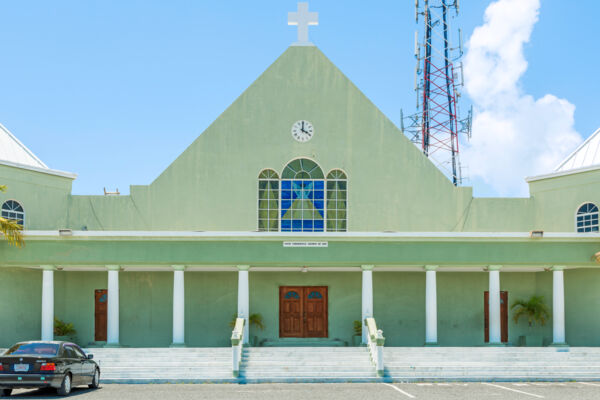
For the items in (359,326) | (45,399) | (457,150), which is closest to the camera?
(45,399)

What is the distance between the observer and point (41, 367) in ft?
52.5

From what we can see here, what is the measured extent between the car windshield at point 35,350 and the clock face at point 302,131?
14930mm

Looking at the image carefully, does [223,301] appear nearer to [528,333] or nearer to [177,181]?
[177,181]

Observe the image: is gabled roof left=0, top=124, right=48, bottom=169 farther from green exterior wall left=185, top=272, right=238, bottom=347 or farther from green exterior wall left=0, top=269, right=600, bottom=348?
green exterior wall left=185, top=272, right=238, bottom=347

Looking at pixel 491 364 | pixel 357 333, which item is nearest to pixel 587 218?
pixel 491 364

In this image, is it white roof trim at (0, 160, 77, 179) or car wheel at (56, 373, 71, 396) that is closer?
car wheel at (56, 373, 71, 396)

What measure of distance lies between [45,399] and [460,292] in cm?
1839

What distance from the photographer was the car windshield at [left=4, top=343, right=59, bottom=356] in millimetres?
16812

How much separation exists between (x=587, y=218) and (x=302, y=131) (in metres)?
11.8

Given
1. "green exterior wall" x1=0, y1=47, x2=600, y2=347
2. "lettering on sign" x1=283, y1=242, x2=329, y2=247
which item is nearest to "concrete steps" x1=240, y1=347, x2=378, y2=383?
"lettering on sign" x1=283, y1=242, x2=329, y2=247

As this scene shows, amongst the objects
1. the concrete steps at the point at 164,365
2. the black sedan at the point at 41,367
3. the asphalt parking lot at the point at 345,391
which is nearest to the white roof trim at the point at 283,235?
the concrete steps at the point at 164,365

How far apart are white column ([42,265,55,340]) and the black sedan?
8737 millimetres

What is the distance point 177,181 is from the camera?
29406mm

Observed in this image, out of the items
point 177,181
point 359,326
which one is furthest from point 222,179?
point 359,326
